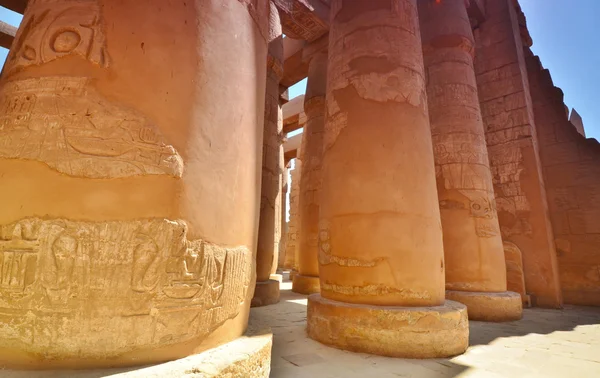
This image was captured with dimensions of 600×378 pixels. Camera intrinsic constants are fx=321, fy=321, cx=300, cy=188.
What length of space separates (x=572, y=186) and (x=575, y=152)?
2.50 feet

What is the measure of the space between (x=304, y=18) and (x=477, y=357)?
710 cm

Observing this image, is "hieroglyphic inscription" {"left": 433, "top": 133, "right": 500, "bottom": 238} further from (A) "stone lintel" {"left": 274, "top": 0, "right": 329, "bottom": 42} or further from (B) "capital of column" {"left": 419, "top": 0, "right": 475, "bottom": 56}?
(A) "stone lintel" {"left": 274, "top": 0, "right": 329, "bottom": 42}

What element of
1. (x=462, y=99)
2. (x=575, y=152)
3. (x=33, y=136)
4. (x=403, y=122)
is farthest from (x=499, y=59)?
(x=33, y=136)

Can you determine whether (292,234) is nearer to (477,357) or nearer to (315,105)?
(315,105)

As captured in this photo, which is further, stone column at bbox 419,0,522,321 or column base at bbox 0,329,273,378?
stone column at bbox 419,0,522,321

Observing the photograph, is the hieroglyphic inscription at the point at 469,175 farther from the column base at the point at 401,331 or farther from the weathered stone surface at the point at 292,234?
the weathered stone surface at the point at 292,234

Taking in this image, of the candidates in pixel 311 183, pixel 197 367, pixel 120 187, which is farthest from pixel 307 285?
pixel 120 187

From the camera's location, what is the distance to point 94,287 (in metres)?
1.52

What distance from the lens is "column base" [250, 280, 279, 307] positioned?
17.2 feet

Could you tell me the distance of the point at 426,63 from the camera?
19.9 feet

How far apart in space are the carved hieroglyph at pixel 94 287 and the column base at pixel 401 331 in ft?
5.35

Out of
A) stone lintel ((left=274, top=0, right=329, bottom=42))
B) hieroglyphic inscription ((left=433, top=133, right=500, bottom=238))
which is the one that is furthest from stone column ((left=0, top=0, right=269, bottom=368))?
stone lintel ((left=274, top=0, right=329, bottom=42))

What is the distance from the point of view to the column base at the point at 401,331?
2.74 m

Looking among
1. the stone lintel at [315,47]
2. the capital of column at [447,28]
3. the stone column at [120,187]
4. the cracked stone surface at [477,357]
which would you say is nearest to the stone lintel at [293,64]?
the stone lintel at [315,47]
